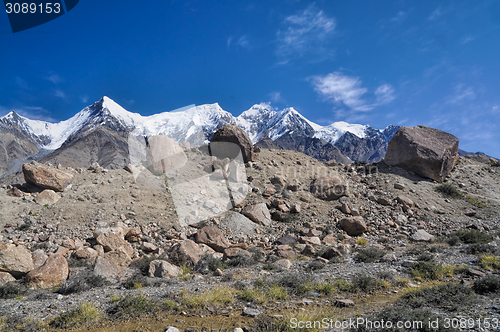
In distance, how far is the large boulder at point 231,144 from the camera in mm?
17219

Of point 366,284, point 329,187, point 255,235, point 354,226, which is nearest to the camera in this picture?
point 366,284

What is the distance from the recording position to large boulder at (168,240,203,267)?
862 centimetres

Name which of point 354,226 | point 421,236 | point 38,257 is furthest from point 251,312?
point 421,236

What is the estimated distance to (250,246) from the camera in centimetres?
1106

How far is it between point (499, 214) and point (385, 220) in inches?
312

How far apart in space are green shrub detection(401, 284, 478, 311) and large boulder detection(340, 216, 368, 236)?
6960 mm

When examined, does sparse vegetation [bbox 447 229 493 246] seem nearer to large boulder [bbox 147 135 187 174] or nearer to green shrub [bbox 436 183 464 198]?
green shrub [bbox 436 183 464 198]

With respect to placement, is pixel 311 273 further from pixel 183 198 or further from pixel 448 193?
pixel 448 193

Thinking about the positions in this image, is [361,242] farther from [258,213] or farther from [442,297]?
[442,297]

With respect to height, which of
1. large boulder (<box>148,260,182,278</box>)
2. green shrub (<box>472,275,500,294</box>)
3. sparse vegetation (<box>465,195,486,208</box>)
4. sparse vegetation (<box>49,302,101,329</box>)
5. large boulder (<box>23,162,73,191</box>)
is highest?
sparse vegetation (<box>465,195,486,208</box>)

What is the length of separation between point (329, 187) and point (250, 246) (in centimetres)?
693

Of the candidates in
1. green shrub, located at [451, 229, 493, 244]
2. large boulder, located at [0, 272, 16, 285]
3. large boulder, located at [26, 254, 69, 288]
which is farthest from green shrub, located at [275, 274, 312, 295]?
green shrub, located at [451, 229, 493, 244]

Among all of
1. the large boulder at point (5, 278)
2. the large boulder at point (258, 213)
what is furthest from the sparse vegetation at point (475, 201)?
the large boulder at point (5, 278)

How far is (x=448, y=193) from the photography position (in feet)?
57.0
